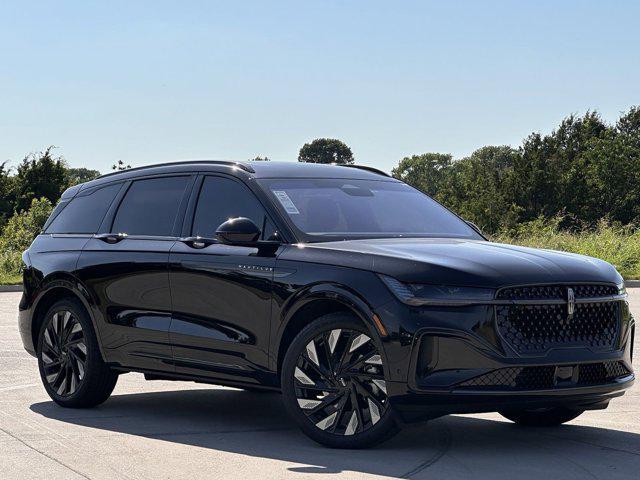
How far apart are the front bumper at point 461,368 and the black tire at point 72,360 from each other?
3.08 metres

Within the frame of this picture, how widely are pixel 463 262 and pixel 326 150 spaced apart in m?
139

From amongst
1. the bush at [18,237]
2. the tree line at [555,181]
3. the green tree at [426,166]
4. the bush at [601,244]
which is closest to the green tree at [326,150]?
the green tree at [426,166]

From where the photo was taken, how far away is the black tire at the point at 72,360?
9.08 meters

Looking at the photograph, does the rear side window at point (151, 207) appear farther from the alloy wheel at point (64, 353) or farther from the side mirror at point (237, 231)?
the side mirror at point (237, 231)

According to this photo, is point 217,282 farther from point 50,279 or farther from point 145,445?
point 50,279

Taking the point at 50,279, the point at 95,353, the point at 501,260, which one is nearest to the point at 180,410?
the point at 95,353

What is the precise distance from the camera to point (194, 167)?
8.75 metres

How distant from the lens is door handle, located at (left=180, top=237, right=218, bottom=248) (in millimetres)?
8156

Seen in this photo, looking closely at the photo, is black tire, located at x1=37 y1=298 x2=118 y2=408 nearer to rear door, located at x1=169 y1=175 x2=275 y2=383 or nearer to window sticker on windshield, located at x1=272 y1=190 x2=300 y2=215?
rear door, located at x1=169 y1=175 x2=275 y2=383

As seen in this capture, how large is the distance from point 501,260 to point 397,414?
1.11 metres

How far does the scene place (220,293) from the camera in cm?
790

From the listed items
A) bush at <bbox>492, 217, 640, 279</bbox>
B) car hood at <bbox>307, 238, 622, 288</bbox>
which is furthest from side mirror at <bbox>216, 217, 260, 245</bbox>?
bush at <bbox>492, 217, 640, 279</bbox>

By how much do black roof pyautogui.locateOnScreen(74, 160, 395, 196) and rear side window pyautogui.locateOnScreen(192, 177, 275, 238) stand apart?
106mm

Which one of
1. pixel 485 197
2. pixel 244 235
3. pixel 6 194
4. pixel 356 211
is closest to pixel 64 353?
pixel 244 235
